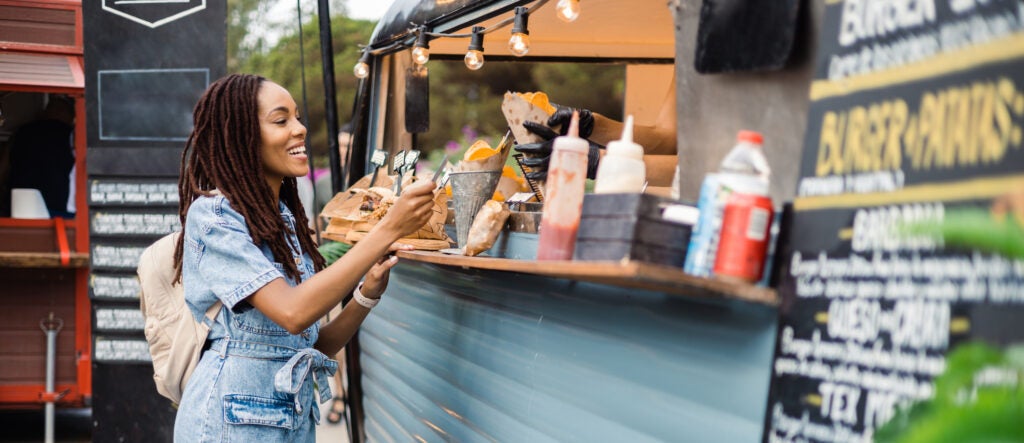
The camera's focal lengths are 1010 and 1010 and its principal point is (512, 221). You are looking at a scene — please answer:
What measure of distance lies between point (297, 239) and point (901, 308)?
6.76ft

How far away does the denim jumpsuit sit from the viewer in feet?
9.12

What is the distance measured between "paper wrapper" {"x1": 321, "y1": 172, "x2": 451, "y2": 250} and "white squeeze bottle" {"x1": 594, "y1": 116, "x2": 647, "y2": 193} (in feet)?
3.95

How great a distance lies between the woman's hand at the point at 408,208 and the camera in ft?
9.20

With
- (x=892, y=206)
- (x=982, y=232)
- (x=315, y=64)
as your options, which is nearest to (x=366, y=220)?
(x=892, y=206)

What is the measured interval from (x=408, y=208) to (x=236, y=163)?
58cm

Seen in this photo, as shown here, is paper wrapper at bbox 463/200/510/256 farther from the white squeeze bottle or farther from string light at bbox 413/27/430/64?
string light at bbox 413/27/430/64

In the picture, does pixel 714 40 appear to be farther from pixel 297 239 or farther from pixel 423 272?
pixel 423 272

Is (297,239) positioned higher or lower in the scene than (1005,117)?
lower

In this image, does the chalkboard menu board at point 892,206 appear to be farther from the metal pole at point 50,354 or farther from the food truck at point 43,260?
the metal pole at point 50,354

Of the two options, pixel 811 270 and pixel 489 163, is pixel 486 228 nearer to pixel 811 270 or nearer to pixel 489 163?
pixel 489 163

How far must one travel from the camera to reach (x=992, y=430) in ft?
3.49

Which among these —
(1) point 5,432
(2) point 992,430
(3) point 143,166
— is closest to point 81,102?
(3) point 143,166

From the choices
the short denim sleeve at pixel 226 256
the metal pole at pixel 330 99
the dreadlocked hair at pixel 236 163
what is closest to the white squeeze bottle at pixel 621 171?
the short denim sleeve at pixel 226 256

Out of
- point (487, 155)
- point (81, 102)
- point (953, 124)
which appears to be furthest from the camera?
point (81, 102)
